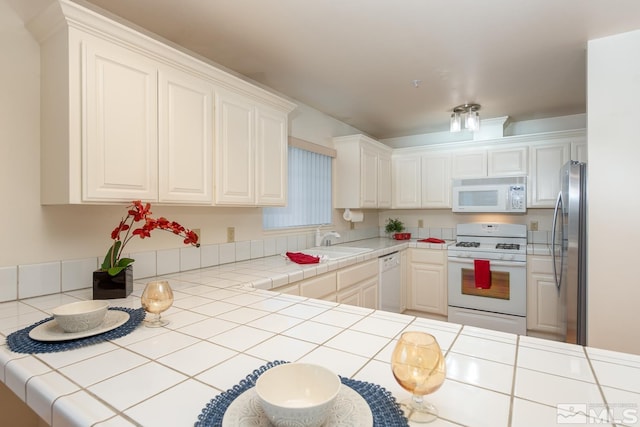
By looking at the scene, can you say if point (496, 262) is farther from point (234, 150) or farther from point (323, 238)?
point (234, 150)

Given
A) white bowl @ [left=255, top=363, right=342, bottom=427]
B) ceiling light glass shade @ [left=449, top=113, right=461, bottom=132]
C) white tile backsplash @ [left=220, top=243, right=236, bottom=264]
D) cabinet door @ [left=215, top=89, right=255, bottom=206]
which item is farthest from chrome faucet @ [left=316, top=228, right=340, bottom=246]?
white bowl @ [left=255, top=363, right=342, bottom=427]

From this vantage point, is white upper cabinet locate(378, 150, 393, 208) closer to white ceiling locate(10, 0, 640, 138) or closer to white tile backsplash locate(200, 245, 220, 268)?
white ceiling locate(10, 0, 640, 138)

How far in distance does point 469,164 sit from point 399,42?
213 cm

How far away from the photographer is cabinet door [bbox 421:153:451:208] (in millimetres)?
3875

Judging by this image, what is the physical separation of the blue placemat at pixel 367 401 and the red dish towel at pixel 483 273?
113 inches

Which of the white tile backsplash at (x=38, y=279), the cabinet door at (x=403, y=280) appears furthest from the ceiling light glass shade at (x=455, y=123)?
the white tile backsplash at (x=38, y=279)

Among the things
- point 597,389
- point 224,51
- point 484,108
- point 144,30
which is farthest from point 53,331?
point 484,108

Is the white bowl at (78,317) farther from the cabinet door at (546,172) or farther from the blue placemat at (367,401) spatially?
the cabinet door at (546,172)

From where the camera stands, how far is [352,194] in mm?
3555

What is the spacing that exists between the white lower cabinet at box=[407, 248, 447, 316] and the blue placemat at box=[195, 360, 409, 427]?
10.1ft

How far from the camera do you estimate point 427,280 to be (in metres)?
3.59

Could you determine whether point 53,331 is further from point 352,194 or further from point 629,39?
point 629,39

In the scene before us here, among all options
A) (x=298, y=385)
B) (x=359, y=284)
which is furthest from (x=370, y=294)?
(x=298, y=385)

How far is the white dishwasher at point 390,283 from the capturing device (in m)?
3.10
